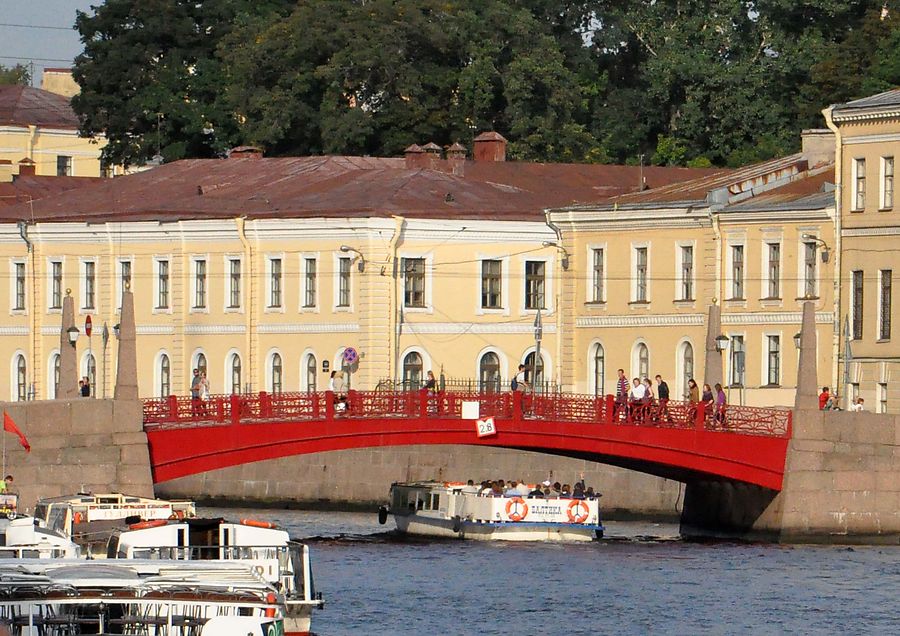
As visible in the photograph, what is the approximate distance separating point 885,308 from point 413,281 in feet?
45.4

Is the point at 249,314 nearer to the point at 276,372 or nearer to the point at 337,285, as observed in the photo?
the point at 276,372

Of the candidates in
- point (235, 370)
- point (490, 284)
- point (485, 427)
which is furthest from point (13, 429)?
point (490, 284)

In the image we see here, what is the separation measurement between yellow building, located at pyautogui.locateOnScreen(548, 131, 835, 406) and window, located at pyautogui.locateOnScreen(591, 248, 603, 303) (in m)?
0.03

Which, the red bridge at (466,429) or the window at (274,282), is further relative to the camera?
the window at (274,282)

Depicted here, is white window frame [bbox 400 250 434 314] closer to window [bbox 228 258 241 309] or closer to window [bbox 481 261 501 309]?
window [bbox 481 261 501 309]

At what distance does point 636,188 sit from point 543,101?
31.0 ft

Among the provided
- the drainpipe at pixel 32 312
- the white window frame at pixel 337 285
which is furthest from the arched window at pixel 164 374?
the white window frame at pixel 337 285

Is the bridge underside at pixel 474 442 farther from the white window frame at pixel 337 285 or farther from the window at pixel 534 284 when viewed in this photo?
the window at pixel 534 284

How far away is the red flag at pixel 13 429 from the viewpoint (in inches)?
2522


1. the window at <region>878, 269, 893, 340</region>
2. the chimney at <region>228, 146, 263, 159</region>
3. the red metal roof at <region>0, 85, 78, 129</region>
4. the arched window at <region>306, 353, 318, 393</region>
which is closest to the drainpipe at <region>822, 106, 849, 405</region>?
the window at <region>878, 269, 893, 340</region>

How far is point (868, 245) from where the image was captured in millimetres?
75250

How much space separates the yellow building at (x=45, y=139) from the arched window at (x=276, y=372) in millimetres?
37367

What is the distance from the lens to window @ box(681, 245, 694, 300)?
80625 mm

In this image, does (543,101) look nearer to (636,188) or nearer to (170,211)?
(636,188)
